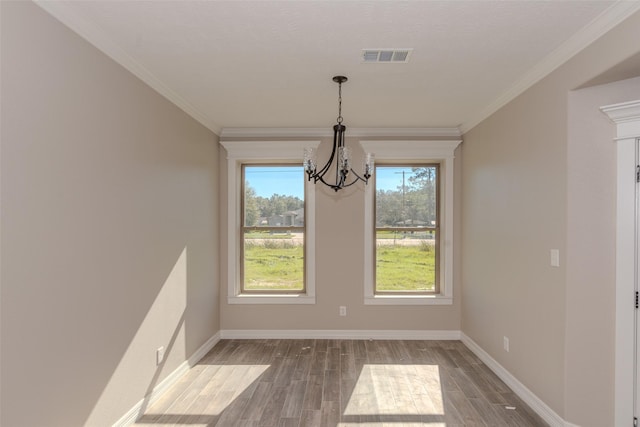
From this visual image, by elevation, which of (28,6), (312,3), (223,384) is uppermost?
(312,3)

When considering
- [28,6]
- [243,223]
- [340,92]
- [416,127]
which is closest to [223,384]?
[243,223]

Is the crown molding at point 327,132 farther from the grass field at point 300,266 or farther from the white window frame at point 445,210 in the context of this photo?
the grass field at point 300,266

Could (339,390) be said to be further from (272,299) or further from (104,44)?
(104,44)

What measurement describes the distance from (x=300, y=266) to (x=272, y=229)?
2.06 ft

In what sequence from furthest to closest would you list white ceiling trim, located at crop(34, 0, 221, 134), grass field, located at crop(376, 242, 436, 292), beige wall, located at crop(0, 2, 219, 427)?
grass field, located at crop(376, 242, 436, 292) → white ceiling trim, located at crop(34, 0, 221, 134) → beige wall, located at crop(0, 2, 219, 427)

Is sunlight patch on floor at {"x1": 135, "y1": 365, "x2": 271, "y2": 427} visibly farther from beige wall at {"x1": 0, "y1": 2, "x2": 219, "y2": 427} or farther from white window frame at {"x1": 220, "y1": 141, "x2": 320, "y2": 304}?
white window frame at {"x1": 220, "y1": 141, "x2": 320, "y2": 304}

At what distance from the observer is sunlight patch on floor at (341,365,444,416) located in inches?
113

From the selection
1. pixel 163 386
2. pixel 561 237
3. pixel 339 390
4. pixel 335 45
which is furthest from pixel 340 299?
pixel 335 45

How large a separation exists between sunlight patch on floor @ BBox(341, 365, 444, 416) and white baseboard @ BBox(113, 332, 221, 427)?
5.19 ft

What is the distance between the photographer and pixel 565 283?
8.25 ft

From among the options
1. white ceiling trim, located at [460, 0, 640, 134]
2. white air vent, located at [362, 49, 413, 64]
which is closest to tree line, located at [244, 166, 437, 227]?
white ceiling trim, located at [460, 0, 640, 134]

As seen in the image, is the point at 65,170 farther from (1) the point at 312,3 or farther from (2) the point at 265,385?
(2) the point at 265,385

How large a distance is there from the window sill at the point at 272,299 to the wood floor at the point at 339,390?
1.83 ft

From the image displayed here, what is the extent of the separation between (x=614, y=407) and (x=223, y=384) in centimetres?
300
